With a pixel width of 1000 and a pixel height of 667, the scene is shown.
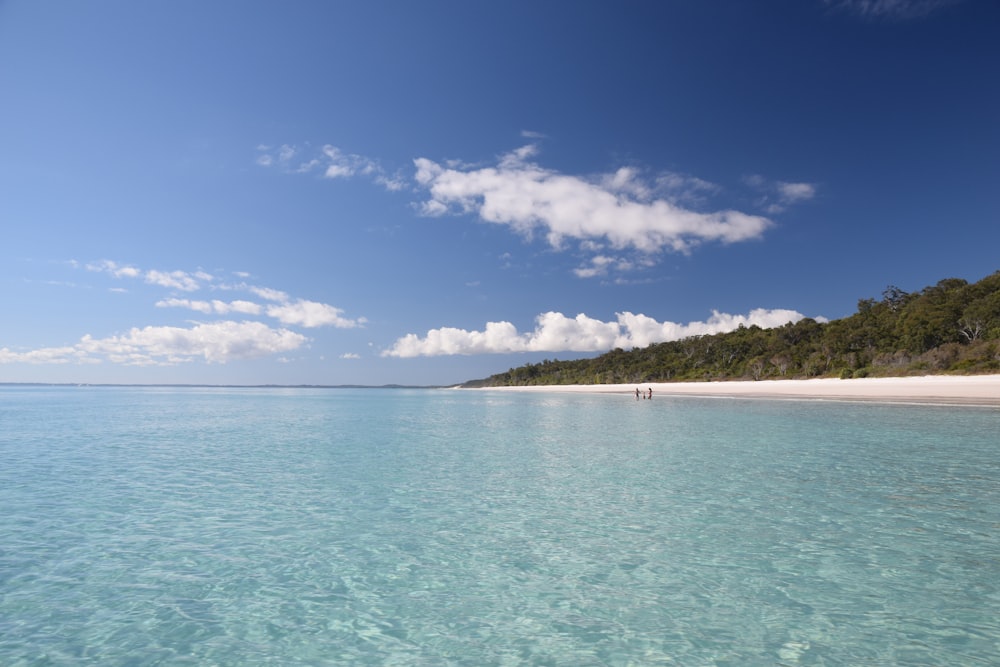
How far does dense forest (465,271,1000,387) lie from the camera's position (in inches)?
2488

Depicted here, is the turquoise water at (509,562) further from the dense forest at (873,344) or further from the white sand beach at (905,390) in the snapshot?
the dense forest at (873,344)

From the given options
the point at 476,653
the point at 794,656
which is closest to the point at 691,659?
the point at 794,656

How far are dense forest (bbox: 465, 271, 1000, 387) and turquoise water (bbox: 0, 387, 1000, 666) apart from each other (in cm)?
5736

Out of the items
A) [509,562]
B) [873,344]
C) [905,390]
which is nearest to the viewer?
[509,562]

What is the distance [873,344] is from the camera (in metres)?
78.2

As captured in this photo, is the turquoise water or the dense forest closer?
the turquoise water

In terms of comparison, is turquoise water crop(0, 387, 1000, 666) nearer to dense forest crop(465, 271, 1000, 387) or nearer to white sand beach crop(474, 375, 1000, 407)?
white sand beach crop(474, 375, 1000, 407)

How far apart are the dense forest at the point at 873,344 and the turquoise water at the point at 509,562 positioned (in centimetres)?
5736

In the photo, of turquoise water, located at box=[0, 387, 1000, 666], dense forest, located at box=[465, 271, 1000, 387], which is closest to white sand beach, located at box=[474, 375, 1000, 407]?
dense forest, located at box=[465, 271, 1000, 387]

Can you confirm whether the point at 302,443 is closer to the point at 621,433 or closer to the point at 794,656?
the point at 621,433

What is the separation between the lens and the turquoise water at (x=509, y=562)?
5.80m

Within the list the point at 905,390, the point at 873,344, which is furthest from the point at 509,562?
the point at 873,344

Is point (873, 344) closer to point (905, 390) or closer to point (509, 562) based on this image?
point (905, 390)

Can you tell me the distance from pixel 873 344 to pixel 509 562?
88595 mm
